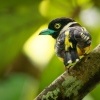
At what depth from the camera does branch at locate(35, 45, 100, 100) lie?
995mm

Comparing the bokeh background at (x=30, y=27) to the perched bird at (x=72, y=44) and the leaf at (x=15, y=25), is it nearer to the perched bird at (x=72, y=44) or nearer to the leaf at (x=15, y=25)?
the leaf at (x=15, y=25)

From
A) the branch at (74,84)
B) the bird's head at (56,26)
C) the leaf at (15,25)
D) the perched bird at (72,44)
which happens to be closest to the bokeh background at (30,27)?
the leaf at (15,25)

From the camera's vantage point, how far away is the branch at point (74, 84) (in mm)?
995

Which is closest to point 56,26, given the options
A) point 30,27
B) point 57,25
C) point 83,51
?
point 57,25

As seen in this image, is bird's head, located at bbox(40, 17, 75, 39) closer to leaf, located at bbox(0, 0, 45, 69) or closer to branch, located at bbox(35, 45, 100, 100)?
branch, located at bbox(35, 45, 100, 100)

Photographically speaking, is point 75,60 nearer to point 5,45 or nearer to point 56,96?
point 56,96

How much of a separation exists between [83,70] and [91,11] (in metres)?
0.93

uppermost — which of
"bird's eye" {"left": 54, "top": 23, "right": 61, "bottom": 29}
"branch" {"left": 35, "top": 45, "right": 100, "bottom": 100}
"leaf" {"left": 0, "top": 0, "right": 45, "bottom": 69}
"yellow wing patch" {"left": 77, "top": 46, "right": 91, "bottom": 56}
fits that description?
"bird's eye" {"left": 54, "top": 23, "right": 61, "bottom": 29}

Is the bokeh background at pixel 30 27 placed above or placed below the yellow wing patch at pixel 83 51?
below

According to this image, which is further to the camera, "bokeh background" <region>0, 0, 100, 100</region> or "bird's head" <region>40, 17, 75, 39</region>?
"bokeh background" <region>0, 0, 100, 100</region>

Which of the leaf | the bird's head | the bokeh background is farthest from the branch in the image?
the leaf

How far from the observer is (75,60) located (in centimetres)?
103

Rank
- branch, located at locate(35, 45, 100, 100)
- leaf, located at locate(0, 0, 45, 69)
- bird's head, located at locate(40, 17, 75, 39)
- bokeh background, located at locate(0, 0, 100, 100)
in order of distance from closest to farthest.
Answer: branch, located at locate(35, 45, 100, 100), bird's head, located at locate(40, 17, 75, 39), bokeh background, located at locate(0, 0, 100, 100), leaf, located at locate(0, 0, 45, 69)

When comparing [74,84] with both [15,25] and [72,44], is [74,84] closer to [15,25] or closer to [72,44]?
[72,44]
